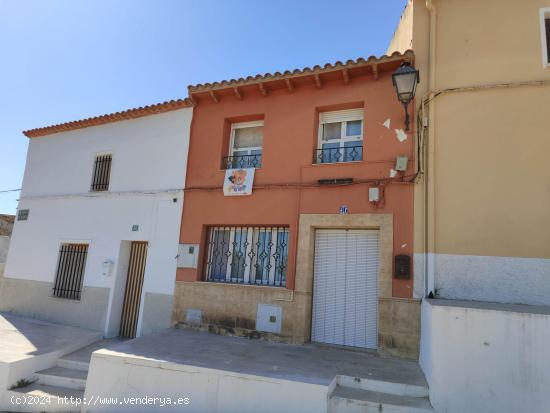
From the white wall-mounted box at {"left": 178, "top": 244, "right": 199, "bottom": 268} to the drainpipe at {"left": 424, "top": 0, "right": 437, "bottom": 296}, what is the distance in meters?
4.38

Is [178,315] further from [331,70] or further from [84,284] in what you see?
[331,70]

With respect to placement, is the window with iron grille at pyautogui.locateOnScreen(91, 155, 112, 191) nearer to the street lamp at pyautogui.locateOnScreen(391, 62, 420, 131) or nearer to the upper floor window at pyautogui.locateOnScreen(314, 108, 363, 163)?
the upper floor window at pyautogui.locateOnScreen(314, 108, 363, 163)

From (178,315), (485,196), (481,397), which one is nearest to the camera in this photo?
(481,397)

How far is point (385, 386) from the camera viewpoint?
476cm

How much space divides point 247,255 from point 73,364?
11.7 feet

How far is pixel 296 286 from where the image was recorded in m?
6.78

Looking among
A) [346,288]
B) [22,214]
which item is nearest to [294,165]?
[346,288]

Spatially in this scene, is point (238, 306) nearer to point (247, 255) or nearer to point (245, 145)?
point (247, 255)

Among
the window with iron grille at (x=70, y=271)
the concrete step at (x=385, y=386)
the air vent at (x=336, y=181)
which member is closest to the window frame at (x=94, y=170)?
the window with iron grille at (x=70, y=271)

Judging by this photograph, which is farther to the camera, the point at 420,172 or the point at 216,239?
the point at 216,239

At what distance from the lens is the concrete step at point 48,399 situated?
5492 millimetres

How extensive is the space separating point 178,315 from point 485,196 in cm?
600

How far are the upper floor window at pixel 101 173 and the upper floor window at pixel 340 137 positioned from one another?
17.9 feet

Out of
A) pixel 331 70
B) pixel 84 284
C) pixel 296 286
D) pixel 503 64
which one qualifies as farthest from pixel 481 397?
pixel 84 284
